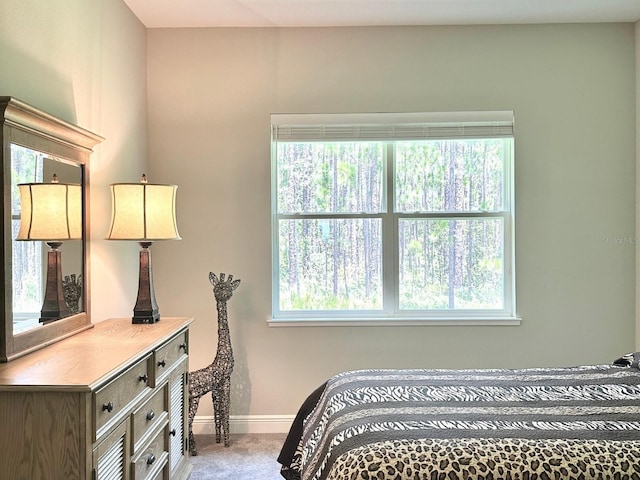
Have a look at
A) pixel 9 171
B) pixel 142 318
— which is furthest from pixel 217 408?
pixel 9 171

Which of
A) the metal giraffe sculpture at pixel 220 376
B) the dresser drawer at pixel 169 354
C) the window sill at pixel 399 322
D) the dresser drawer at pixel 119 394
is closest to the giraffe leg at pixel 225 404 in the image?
the metal giraffe sculpture at pixel 220 376

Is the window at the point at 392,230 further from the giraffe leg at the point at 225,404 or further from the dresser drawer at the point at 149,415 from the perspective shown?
the dresser drawer at the point at 149,415

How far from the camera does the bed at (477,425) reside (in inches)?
62.2

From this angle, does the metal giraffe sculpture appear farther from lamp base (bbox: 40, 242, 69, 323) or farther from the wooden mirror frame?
lamp base (bbox: 40, 242, 69, 323)

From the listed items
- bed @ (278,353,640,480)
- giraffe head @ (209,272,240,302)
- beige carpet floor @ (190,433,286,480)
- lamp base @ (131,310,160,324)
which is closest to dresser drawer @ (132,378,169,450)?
lamp base @ (131,310,160,324)

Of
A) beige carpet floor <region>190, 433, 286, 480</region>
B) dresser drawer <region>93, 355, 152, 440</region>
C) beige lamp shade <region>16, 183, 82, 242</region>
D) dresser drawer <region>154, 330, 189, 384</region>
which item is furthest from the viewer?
beige carpet floor <region>190, 433, 286, 480</region>

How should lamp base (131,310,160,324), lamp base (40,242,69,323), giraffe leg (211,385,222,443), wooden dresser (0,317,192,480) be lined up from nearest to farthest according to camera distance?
wooden dresser (0,317,192,480) < lamp base (40,242,69,323) < lamp base (131,310,160,324) < giraffe leg (211,385,222,443)

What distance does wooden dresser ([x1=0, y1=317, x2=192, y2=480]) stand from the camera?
1548 mm

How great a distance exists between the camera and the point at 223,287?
134 inches

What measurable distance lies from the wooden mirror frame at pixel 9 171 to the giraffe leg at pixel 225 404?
108cm

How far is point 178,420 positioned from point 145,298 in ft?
2.09

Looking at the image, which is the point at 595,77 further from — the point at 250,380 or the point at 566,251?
the point at 250,380

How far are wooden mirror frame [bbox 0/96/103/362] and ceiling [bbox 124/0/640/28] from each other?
1.30 meters

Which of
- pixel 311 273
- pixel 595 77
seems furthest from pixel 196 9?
pixel 595 77
